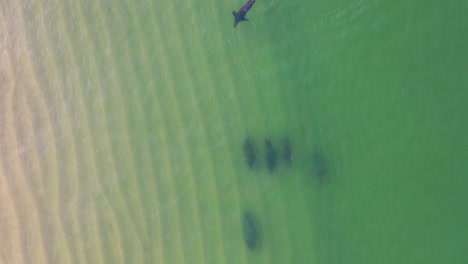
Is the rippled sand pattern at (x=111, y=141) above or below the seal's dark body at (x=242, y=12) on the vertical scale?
below

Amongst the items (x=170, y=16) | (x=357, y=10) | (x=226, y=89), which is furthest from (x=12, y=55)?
(x=357, y=10)

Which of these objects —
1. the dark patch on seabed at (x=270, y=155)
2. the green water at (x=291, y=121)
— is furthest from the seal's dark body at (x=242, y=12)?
the dark patch on seabed at (x=270, y=155)

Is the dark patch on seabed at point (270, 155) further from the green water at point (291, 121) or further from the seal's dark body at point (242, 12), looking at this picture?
the seal's dark body at point (242, 12)

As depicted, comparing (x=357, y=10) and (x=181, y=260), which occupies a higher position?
(x=357, y=10)

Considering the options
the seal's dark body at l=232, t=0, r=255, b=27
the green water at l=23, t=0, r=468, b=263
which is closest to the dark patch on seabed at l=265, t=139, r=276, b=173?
the green water at l=23, t=0, r=468, b=263

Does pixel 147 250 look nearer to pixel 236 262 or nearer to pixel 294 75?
pixel 236 262

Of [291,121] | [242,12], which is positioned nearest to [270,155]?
[291,121]

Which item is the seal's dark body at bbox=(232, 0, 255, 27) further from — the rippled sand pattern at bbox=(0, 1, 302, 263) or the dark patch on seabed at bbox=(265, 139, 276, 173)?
the dark patch on seabed at bbox=(265, 139, 276, 173)

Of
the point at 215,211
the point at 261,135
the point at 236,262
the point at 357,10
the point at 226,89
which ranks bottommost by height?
the point at 236,262
